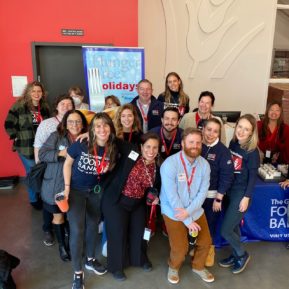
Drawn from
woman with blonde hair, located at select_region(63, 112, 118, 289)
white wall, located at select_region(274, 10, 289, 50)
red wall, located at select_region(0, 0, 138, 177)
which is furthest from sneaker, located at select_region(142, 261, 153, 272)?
white wall, located at select_region(274, 10, 289, 50)

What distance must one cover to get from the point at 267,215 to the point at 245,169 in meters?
0.79

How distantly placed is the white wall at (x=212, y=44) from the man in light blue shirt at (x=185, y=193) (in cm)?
350

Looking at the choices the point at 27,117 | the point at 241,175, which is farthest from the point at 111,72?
the point at 241,175

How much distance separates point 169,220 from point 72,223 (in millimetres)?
796

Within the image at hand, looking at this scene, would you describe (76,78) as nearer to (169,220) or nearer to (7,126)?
(7,126)

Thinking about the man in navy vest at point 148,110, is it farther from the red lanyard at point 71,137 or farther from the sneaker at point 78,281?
the sneaker at point 78,281

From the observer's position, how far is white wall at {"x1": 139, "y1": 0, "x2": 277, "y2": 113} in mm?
5520

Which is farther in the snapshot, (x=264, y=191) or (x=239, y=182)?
(x=264, y=191)

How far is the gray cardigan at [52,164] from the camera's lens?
2742mm

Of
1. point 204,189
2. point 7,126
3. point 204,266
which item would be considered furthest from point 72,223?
point 7,126

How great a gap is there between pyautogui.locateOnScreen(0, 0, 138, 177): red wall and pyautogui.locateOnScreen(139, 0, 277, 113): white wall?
4.23ft

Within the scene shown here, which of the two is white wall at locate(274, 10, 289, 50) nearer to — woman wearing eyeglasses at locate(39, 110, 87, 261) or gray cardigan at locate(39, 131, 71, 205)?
woman wearing eyeglasses at locate(39, 110, 87, 261)

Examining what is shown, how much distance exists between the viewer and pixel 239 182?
2.76m

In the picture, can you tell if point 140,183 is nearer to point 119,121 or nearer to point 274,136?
point 119,121
